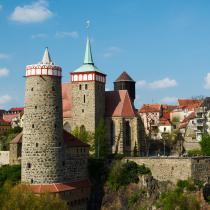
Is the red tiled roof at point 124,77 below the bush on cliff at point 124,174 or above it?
above

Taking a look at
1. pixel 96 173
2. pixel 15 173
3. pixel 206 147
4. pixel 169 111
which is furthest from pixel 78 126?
pixel 169 111

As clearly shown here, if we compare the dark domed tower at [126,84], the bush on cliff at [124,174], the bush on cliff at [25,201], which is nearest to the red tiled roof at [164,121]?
the dark domed tower at [126,84]

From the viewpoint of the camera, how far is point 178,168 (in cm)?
5347

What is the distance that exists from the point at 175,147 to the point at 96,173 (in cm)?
1936

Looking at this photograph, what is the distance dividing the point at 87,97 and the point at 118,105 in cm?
443

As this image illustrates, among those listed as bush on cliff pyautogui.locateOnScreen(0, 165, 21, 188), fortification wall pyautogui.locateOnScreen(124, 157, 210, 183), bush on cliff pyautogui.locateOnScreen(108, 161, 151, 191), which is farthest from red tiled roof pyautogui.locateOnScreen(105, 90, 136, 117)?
bush on cliff pyautogui.locateOnScreen(0, 165, 21, 188)

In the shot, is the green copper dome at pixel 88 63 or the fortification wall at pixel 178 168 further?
the green copper dome at pixel 88 63

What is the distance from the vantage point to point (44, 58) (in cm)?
5147

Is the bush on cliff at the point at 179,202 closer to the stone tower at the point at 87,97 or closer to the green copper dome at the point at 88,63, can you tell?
the stone tower at the point at 87,97

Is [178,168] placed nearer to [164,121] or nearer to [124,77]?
[124,77]

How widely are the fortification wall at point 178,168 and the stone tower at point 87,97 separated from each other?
34.1ft

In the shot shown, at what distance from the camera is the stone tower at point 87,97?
62125 millimetres

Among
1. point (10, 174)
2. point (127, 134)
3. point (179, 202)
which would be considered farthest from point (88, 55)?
point (179, 202)

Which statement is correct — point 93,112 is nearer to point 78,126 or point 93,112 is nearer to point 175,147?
point 78,126
